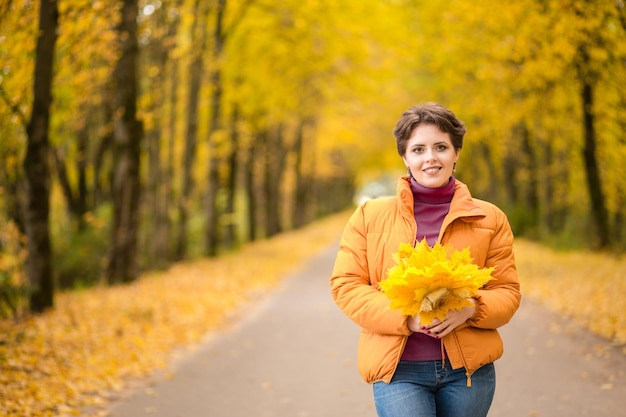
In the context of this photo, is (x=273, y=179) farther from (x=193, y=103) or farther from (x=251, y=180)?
(x=193, y=103)

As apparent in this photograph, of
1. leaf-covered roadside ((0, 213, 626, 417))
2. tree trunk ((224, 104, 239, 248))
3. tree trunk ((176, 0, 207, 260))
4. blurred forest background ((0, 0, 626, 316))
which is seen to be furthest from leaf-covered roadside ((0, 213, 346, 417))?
tree trunk ((224, 104, 239, 248))

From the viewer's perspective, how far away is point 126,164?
1638cm

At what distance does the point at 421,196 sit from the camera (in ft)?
10.6

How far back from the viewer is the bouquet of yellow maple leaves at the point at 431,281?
111 inches

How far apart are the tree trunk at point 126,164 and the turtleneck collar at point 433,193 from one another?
42.0ft

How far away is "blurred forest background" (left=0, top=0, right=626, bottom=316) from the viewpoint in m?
11.8

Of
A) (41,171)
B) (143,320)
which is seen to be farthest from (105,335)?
(41,171)

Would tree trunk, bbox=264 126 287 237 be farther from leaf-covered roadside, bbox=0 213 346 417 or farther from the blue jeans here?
the blue jeans

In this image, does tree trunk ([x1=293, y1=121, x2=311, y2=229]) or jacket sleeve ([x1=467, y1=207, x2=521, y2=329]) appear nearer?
jacket sleeve ([x1=467, y1=207, x2=521, y2=329])

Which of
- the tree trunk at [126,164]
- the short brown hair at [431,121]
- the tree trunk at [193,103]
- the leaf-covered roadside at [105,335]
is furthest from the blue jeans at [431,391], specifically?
the tree trunk at [193,103]

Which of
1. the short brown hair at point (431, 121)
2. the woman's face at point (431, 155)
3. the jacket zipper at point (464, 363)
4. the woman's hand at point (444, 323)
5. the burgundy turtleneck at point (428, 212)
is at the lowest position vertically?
the jacket zipper at point (464, 363)

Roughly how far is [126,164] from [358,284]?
13883 millimetres

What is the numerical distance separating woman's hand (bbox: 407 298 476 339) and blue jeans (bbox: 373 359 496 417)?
0.17 metres

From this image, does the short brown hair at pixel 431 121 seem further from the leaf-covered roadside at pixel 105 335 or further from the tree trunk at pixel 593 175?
the tree trunk at pixel 593 175
